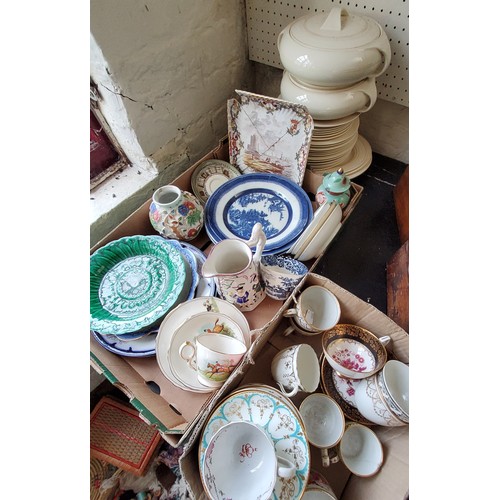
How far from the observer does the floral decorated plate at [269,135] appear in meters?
0.95

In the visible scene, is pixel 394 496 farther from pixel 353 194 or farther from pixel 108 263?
pixel 108 263

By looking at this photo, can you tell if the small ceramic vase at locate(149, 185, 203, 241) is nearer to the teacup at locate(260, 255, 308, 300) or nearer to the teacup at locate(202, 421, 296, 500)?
the teacup at locate(260, 255, 308, 300)

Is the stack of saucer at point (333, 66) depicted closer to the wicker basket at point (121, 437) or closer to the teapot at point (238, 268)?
the teapot at point (238, 268)

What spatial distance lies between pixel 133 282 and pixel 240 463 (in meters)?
0.47

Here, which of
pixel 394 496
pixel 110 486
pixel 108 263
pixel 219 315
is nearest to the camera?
pixel 394 496

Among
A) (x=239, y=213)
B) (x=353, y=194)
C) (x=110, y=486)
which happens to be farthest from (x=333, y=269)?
(x=110, y=486)

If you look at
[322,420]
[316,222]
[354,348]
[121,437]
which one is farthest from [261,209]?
[121,437]

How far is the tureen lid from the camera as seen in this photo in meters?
0.83

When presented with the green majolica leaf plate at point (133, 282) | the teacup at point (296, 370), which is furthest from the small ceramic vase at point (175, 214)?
the teacup at point (296, 370)

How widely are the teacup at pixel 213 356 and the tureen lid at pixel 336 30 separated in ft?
2.34

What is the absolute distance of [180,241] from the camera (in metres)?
0.96

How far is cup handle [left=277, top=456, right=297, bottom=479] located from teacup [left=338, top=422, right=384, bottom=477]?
18 cm

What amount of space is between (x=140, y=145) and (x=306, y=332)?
2.23 feet

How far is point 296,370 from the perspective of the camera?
0.73 meters
